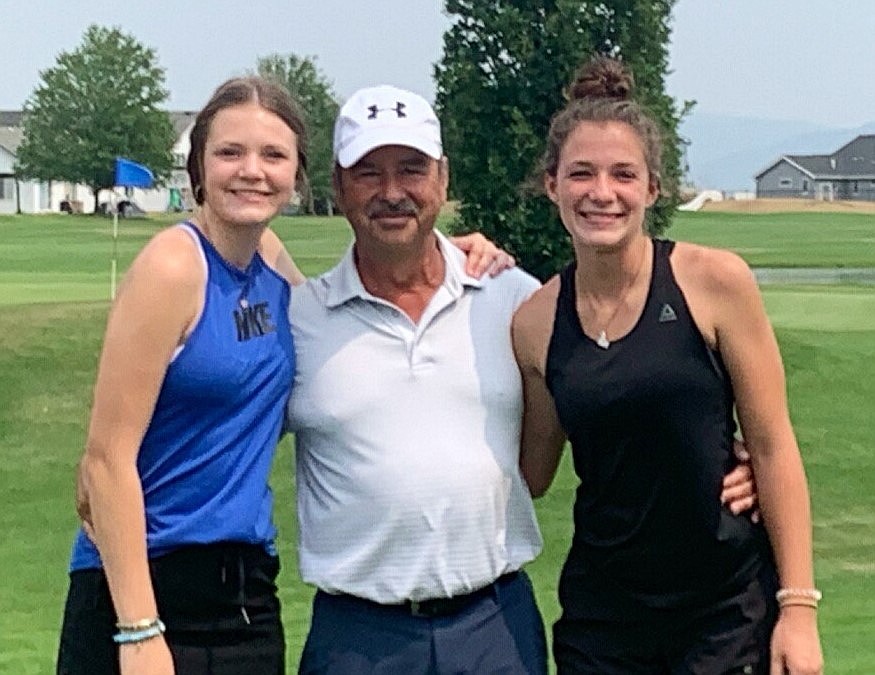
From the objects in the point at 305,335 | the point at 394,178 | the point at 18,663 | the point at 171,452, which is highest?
the point at 394,178

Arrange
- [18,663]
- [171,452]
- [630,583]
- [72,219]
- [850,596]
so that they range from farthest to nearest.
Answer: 1. [72,219]
2. [850,596]
3. [18,663]
4. [630,583]
5. [171,452]

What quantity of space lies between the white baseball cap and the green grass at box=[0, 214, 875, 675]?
333cm

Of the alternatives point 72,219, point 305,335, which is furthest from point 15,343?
point 72,219

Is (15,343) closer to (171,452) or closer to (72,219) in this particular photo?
(171,452)

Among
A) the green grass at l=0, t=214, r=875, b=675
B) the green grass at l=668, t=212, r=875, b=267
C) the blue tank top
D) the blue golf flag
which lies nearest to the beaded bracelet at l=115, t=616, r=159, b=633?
the blue tank top

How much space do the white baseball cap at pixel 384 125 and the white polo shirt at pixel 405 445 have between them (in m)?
0.32

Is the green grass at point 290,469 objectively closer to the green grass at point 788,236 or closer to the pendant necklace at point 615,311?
the pendant necklace at point 615,311

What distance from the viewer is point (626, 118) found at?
3506mm

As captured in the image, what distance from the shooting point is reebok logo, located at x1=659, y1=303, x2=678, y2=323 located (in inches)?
131

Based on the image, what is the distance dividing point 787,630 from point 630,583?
0.36 meters

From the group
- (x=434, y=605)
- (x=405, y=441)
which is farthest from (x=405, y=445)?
(x=434, y=605)

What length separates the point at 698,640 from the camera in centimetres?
341

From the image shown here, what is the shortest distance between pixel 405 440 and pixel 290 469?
7.28 m

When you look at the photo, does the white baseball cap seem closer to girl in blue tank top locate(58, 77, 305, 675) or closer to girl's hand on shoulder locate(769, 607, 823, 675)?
girl in blue tank top locate(58, 77, 305, 675)
